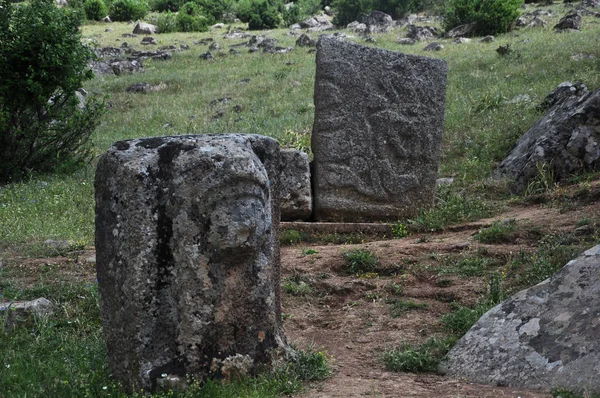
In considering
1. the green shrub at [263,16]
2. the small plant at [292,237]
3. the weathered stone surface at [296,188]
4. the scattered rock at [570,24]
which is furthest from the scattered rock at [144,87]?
the green shrub at [263,16]

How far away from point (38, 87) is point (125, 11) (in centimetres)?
2870

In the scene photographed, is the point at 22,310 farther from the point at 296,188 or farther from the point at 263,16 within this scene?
the point at 263,16

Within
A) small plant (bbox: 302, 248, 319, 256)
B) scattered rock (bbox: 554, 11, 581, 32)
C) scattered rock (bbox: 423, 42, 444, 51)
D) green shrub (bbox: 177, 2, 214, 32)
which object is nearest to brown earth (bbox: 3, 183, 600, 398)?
small plant (bbox: 302, 248, 319, 256)

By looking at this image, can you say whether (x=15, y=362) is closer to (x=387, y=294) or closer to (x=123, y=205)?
(x=123, y=205)

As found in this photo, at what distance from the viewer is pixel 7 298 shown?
6.26 m

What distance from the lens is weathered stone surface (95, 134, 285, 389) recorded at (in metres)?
4.11

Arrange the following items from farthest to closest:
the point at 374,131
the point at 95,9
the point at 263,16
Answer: the point at 95,9, the point at 263,16, the point at 374,131

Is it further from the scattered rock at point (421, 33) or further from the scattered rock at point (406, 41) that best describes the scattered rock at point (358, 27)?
Result: the scattered rock at point (406, 41)

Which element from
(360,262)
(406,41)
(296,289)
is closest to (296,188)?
(360,262)

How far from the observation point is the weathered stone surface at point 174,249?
4.11 m

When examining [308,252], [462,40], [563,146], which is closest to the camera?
[308,252]

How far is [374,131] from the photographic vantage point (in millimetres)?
9617

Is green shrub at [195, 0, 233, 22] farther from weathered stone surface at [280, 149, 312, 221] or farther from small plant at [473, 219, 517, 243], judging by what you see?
small plant at [473, 219, 517, 243]

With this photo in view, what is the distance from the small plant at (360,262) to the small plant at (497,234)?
117 cm
